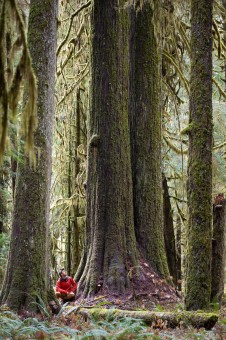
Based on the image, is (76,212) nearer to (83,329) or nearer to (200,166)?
(200,166)

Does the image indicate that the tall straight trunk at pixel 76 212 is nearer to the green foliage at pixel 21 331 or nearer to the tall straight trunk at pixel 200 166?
the tall straight trunk at pixel 200 166

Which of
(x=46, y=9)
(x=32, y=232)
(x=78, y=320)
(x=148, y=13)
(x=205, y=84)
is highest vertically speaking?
(x=148, y=13)

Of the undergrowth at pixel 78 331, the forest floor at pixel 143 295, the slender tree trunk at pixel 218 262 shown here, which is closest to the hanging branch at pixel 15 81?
the undergrowth at pixel 78 331

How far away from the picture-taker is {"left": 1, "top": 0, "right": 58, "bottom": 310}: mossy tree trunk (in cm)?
795

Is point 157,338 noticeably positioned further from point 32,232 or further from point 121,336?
point 32,232

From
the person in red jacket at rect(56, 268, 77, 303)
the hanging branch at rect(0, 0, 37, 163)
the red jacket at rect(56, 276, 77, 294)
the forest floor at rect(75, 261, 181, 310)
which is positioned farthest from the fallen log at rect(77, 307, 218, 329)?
the hanging branch at rect(0, 0, 37, 163)

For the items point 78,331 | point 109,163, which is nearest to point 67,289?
point 109,163

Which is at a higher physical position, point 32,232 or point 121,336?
point 32,232

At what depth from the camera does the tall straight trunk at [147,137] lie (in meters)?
11.7

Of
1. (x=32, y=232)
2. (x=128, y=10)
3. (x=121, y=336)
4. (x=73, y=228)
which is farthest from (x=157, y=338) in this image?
(x=73, y=228)

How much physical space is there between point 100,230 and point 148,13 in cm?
→ 579

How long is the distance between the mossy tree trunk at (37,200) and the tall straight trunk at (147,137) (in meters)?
3.45

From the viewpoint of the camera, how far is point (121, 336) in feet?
18.5

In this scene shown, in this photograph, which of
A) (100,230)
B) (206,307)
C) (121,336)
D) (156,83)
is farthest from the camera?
(156,83)
